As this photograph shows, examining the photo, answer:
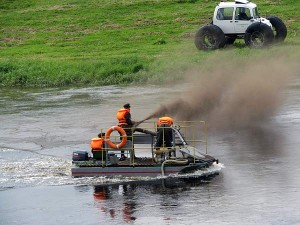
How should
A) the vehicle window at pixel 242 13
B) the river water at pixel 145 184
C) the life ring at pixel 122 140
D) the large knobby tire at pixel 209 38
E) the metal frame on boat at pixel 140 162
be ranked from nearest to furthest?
the river water at pixel 145 184, the metal frame on boat at pixel 140 162, the life ring at pixel 122 140, the large knobby tire at pixel 209 38, the vehicle window at pixel 242 13

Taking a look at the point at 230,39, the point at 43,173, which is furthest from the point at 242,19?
the point at 43,173

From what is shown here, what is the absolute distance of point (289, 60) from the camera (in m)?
47.5

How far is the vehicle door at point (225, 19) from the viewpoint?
2003 inches

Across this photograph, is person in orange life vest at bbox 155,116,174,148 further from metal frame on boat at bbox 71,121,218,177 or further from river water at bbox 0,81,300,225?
river water at bbox 0,81,300,225

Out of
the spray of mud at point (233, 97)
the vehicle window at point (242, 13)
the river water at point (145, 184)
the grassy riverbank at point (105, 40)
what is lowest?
the river water at point (145, 184)

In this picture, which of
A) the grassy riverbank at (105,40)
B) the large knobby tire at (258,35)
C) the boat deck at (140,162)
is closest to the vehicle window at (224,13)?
the grassy riverbank at (105,40)

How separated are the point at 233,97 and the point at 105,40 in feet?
64.3

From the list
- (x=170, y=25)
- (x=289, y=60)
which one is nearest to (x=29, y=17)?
(x=170, y=25)

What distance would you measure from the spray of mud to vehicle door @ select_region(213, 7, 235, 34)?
628 centimetres

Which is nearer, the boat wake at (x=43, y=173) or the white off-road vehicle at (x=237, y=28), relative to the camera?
the boat wake at (x=43, y=173)

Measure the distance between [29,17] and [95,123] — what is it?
→ 28.1 m

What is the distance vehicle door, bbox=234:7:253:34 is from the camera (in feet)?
165

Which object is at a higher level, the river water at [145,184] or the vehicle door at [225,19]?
the vehicle door at [225,19]

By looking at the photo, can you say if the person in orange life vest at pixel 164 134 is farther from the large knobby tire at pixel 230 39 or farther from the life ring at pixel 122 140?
the large knobby tire at pixel 230 39
